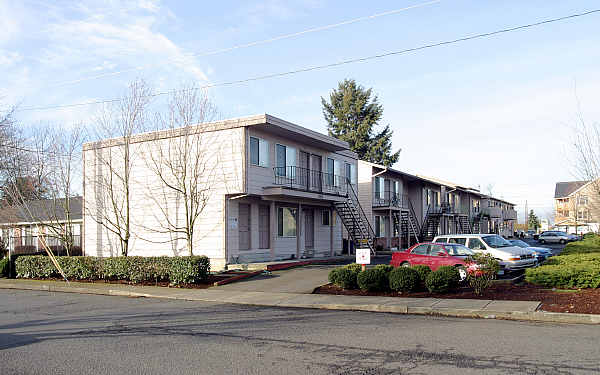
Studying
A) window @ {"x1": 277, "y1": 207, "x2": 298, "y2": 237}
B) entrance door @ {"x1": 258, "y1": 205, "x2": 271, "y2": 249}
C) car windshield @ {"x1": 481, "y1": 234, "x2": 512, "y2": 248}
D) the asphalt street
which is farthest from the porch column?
the asphalt street

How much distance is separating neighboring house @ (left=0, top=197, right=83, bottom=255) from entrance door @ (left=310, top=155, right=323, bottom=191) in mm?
11560

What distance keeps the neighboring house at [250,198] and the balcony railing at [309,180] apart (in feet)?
0.16

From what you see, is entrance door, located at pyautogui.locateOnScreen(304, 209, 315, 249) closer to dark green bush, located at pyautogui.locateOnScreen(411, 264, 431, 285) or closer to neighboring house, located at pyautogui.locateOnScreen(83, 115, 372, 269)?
neighboring house, located at pyautogui.locateOnScreen(83, 115, 372, 269)

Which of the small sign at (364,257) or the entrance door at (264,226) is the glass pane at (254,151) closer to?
the entrance door at (264,226)

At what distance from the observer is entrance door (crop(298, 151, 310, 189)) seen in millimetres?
25125

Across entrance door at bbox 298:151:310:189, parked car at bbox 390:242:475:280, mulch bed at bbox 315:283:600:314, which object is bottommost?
mulch bed at bbox 315:283:600:314

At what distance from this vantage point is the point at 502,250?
18828mm

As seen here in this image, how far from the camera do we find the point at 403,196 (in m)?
42.0

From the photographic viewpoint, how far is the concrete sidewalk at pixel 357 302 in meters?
11.2

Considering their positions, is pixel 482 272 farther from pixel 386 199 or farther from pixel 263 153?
pixel 386 199

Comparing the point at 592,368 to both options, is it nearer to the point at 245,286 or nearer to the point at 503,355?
the point at 503,355

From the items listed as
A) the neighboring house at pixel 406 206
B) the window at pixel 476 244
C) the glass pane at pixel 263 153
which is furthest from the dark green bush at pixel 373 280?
the neighboring house at pixel 406 206

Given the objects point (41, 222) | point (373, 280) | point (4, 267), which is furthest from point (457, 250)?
point (4, 267)

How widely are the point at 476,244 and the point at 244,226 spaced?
969cm
